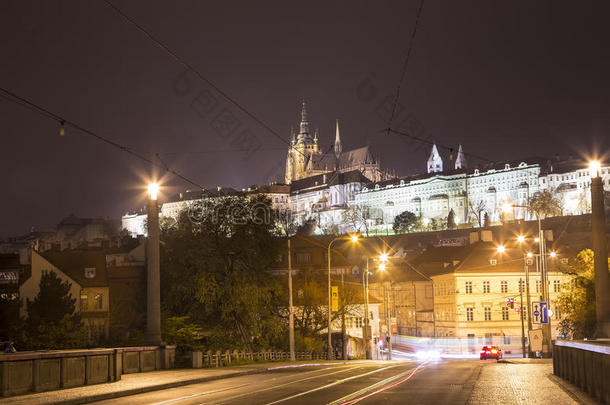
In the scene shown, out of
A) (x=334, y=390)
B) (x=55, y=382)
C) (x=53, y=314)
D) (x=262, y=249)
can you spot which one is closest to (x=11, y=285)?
(x=53, y=314)

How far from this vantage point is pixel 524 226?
168250mm

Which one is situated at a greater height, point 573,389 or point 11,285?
point 11,285

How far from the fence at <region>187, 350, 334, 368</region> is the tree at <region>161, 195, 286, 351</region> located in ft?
3.04

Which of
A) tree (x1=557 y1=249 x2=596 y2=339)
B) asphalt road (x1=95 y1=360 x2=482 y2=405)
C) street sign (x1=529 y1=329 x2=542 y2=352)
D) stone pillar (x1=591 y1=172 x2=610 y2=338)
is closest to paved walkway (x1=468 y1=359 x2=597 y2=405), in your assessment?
asphalt road (x1=95 y1=360 x2=482 y2=405)

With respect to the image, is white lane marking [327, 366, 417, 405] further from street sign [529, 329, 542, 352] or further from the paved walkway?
street sign [529, 329, 542, 352]

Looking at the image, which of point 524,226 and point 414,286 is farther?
point 524,226

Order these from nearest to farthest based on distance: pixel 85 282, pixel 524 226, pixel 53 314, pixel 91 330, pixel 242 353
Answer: pixel 242 353 < pixel 53 314 < pixel 91 330 < pixel 85 282 < pixel 524 226

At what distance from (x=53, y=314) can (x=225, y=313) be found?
1341 cm

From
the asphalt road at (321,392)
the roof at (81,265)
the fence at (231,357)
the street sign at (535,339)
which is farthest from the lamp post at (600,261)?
the roof at (81,265)

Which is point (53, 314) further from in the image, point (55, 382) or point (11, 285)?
point (55, 382)

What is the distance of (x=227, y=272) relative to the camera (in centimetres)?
4450

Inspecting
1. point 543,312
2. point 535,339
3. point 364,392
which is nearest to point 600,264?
point 364,392

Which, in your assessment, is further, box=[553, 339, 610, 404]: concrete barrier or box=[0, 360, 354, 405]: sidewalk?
box=[0, 360, 354, 405]: sidewalk

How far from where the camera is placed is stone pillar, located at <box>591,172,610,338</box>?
24.3m
